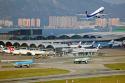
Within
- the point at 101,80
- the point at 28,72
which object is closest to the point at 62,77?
the point at 101,80

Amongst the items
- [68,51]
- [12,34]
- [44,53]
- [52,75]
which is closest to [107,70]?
[52,75]

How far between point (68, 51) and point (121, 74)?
38.9 meters

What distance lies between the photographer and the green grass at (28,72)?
159 ft

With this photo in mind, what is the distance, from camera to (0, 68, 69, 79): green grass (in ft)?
159

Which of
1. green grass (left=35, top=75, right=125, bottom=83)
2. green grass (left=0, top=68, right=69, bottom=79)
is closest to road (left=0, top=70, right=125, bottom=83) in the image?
green grass (left=35, top=75, right=125, bottom=83)

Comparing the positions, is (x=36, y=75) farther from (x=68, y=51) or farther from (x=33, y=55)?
(x=68, y=51)

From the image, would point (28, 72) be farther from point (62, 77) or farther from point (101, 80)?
point (101, 80)

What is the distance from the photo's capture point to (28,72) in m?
51.8

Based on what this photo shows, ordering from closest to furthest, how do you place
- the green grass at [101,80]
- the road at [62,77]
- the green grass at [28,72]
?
1. the green grass at [101,80]
2. the road at [62,77]
3. the green grass at [28,72]

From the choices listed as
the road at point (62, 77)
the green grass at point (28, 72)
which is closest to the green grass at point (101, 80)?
the road at point (62, 77)

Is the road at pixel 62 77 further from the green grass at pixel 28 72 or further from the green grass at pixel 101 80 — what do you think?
the green grass at pixel 28 72

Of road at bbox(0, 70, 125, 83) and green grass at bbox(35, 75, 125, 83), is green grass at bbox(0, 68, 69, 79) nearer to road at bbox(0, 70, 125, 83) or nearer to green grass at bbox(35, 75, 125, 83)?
road at bbox(0, 70, 125, 83)

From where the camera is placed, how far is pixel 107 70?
56094 mm

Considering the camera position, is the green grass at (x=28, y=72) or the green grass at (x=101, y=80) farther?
the green grass at (x=28, y=72)
